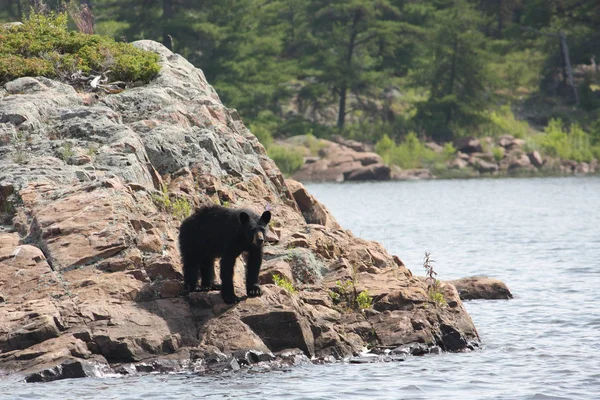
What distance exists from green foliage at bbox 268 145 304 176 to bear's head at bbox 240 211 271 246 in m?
59.7

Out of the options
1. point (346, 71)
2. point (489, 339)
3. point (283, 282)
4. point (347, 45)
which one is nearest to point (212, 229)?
point (283, 282)

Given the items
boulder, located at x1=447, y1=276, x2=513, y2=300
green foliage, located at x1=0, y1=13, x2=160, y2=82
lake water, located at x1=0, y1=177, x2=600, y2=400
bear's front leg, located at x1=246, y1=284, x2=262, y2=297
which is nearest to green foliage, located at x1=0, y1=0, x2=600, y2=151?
lake water, located at x1=0, y1=177, x2=600, y2=400

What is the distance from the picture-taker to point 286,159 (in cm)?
7431

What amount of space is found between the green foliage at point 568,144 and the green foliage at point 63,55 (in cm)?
6163

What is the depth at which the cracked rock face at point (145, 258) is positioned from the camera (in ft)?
45.6

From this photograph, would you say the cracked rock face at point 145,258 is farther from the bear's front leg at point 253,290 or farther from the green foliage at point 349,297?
the bear's front leg at point 253,290

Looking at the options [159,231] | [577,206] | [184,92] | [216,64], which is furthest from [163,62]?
[216,64]

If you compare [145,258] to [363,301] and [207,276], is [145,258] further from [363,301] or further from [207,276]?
[363,301]

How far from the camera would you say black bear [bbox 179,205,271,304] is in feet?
46.8

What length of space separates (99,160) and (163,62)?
17.7 ft

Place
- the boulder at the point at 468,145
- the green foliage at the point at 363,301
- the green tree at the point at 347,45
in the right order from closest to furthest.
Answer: the green foliage at the point at 363,301, the boulder at the point at 468,145, the green tree at the point at 347,45

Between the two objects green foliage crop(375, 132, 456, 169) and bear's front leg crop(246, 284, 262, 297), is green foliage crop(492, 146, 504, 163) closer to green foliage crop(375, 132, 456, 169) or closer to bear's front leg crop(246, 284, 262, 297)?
green foliage crop(375, 132, 456, 169)

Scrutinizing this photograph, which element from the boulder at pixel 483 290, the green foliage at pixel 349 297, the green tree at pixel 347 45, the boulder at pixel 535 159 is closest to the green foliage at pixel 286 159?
the green tree at pixel 347 45

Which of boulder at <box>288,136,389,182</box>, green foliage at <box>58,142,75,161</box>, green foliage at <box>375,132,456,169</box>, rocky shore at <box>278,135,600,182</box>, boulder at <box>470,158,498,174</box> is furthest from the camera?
green foliage at <box>375,132,456,169</box>
